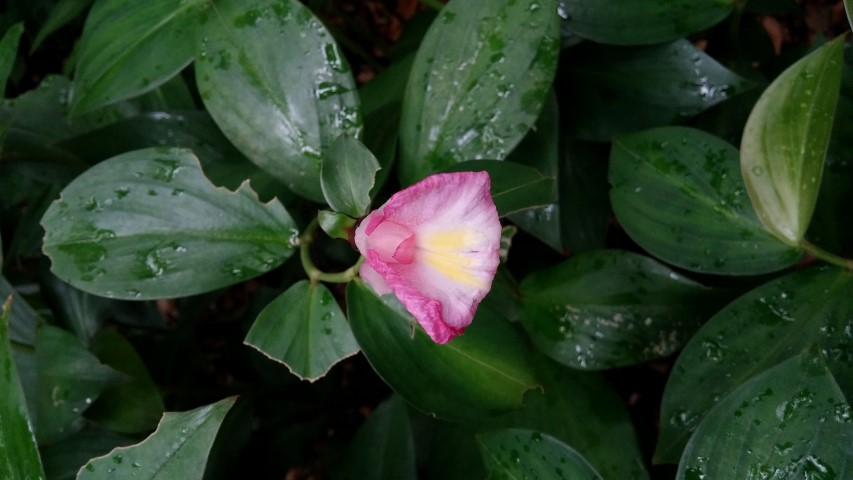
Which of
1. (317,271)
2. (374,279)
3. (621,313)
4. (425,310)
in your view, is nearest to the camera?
(425,310)

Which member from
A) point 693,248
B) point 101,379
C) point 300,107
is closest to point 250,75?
point 300,107

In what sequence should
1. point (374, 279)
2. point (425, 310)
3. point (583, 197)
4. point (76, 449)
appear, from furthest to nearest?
point (583, 197) → point (76, 449) → point (374, 279) → point (425, 310)

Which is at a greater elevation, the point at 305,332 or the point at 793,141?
the point at 793,141

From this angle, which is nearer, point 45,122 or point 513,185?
point 513,185

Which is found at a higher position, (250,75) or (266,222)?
(250,75)

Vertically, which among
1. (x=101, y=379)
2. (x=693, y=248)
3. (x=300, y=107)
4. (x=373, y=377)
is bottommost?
(x=373, y=377)

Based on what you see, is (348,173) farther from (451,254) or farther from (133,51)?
(133,51)

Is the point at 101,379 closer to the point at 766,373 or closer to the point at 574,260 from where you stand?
the point at 574,260

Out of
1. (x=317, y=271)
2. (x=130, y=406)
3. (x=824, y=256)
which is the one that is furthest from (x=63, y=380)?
(x=824, y=256)

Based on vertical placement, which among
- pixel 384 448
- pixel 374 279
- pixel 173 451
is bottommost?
pixel 384 448
